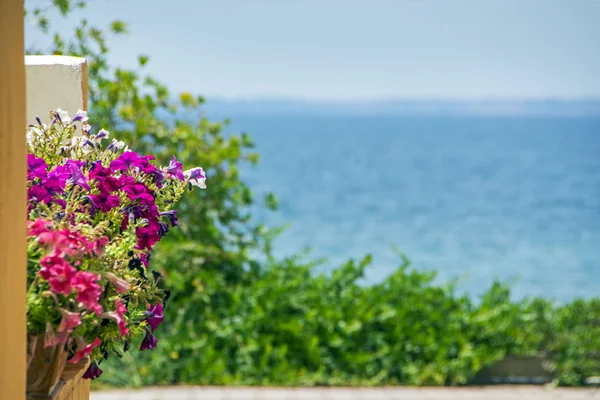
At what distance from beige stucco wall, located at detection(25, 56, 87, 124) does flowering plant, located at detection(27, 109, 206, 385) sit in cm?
68

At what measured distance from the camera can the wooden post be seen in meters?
1.64

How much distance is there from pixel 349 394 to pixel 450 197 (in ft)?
103

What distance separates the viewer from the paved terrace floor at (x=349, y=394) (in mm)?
5008

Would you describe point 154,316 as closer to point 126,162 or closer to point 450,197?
point 126,162

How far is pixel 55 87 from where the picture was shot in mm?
3197

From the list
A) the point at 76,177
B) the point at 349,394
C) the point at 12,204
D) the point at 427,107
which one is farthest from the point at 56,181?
the point at 427,107

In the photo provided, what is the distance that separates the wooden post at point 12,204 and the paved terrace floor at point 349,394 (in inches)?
134

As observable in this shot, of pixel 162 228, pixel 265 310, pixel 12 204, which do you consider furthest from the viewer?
pixel 265 310

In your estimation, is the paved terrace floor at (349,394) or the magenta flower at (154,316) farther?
the paved terrace floor at (349,394)

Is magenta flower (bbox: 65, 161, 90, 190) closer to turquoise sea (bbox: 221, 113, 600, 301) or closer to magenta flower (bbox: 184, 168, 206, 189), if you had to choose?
magenta flower (bbox: 184, 168, 206, 189)

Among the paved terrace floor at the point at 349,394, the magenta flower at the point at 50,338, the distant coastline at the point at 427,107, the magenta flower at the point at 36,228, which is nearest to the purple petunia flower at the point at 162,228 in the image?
the magenta flower at the point at 36,228

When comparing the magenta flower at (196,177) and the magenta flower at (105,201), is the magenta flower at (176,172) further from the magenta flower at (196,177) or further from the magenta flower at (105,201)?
the magenta flower at (105,201)

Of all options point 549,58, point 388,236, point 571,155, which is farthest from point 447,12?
point 388,236

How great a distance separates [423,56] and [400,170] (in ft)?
45.9
